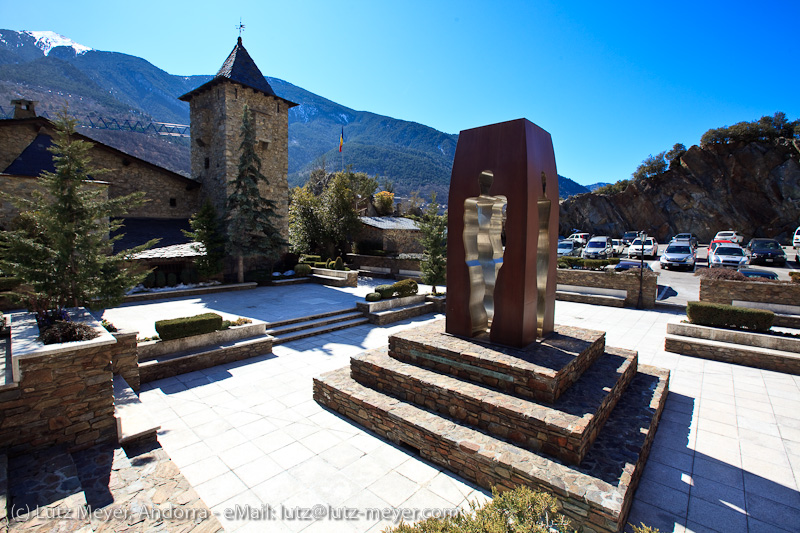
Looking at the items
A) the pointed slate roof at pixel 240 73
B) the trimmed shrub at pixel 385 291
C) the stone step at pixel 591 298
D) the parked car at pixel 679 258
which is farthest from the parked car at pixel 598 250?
the pointed slate roof at pixel 240 73

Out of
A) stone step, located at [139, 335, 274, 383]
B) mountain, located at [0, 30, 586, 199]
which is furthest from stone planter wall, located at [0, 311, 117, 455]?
mountain, located at [0, 30, 586, 199]

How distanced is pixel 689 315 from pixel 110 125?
86137mm

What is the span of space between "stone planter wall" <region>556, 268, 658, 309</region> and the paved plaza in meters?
6.16

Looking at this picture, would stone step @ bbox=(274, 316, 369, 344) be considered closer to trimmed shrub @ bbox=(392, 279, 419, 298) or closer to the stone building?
trimmed shrub @ bbox=(392, 279, 419, 298)

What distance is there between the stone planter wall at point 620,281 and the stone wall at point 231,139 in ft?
49.3

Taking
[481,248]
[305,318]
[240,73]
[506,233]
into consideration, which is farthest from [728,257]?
[240,73]

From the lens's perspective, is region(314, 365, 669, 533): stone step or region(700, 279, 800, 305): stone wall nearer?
region(314, 365, 669, 533): stone step

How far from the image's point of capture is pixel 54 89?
68.9 m

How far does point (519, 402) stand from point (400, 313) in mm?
7753

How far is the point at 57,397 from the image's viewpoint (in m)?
4.26

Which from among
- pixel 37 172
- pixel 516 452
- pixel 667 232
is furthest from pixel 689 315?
pixel 667 232

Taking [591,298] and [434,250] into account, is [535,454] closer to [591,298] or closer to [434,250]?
[434,250]

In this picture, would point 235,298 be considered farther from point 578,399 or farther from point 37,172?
point 578,399

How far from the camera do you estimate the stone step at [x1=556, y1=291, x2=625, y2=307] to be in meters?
14.2
